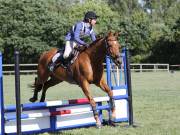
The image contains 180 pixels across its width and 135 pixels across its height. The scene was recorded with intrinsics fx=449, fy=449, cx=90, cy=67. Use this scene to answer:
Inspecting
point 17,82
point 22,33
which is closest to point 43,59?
point 17,82

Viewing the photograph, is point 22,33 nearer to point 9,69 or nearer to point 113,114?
point 9,69

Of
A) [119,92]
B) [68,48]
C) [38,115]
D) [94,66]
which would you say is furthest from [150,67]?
[38,115]

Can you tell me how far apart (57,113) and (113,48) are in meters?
1.78

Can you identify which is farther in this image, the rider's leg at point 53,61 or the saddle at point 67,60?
the rider's leg at point 53,61

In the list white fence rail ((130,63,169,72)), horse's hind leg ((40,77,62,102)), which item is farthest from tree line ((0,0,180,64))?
horse's hind leg ((40,77,62,102))

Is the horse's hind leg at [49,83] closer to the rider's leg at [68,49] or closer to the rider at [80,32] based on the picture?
the rider at [80,32]

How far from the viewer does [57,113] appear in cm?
924

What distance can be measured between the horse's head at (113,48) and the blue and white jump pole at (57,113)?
0.95 m

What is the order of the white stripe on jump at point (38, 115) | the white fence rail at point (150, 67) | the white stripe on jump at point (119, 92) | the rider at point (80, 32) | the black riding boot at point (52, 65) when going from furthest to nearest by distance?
the white fence rail at point (150, 67) < the white stripe on jump at point (119, 92) < the black riding boot at point (52, 65) < the rider at point (80, 32) < the white stripe on jump at point (38, 115)

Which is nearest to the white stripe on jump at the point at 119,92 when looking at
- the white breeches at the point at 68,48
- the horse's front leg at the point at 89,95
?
the horse's front leg at the point at 89,95

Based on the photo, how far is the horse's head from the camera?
874 cm

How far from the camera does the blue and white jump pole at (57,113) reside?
28.0 feet

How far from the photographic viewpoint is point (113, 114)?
9742 millimetres

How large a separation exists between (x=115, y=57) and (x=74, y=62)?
114cm
